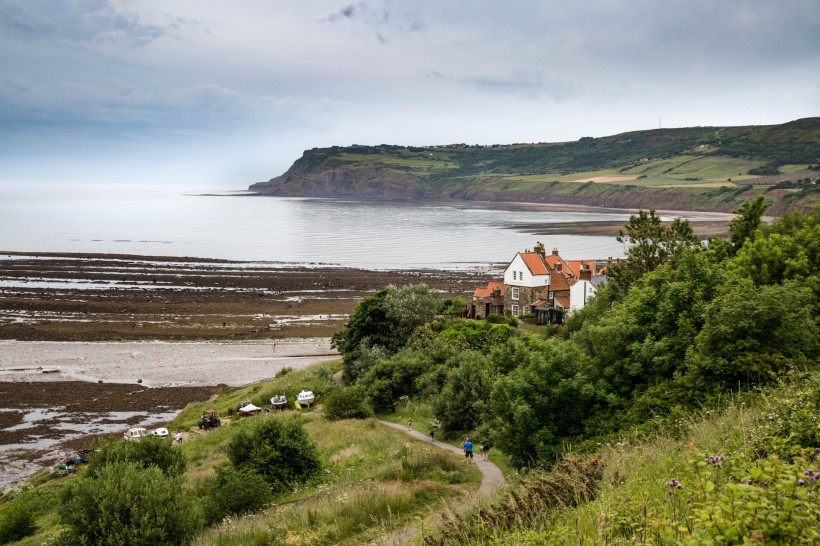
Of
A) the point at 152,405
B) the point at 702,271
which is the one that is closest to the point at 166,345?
the point at 152,405

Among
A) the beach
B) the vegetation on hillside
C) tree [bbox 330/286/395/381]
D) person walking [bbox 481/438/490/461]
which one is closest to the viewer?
the vegetation on hillside

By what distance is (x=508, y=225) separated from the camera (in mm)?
171125

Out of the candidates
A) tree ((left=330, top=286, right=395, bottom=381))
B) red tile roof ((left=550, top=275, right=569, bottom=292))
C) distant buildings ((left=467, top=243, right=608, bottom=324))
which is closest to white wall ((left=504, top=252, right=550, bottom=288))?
distant buildings ((left=467, top=243, right=608, bottom=324))

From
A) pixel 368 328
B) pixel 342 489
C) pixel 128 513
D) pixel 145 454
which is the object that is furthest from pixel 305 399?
pixel 128 513

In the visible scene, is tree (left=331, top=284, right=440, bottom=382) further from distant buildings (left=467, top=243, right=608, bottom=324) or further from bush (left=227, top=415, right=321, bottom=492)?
bush (left=227, top=415, right=321, bottom=492)

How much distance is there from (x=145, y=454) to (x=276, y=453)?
4550 millimetres

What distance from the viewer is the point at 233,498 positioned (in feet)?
60.8

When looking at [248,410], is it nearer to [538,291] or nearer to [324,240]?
[538,291]

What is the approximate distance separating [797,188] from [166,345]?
6908 inches

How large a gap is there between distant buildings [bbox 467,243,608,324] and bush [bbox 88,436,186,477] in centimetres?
3200

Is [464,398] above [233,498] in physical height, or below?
below

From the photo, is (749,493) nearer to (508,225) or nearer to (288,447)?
(288,447)

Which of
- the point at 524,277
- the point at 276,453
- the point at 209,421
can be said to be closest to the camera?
the point at 276,453

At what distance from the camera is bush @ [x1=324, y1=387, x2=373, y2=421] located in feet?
111
